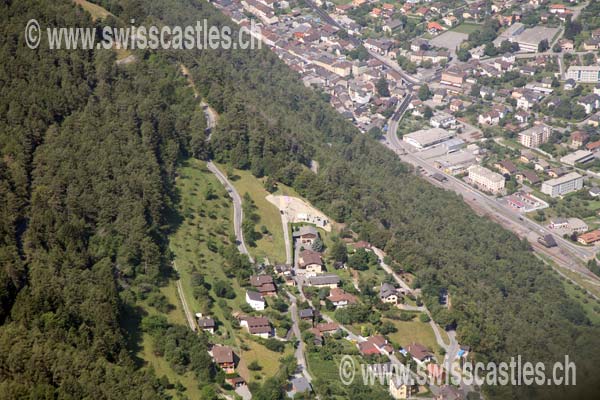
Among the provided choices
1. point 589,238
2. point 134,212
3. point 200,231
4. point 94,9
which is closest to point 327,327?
point 200,231

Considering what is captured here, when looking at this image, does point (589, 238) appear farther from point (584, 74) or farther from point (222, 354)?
point (222, 354)

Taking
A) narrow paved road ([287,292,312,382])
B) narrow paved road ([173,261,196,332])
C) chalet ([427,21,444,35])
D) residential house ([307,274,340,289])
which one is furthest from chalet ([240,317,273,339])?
chalet ([427,21,444,35])

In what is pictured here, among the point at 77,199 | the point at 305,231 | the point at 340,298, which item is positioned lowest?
the point at 340,298

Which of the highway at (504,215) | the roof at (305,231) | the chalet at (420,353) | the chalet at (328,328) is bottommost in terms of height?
the highway at (504,215)

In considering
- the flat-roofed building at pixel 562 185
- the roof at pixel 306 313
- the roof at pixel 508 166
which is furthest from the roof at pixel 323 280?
the roof at pixel 508 166

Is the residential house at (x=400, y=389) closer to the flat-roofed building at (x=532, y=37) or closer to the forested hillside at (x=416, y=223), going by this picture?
the forested hillside at (x=416, y=223)

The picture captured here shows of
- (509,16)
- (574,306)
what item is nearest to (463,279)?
(574,306)
